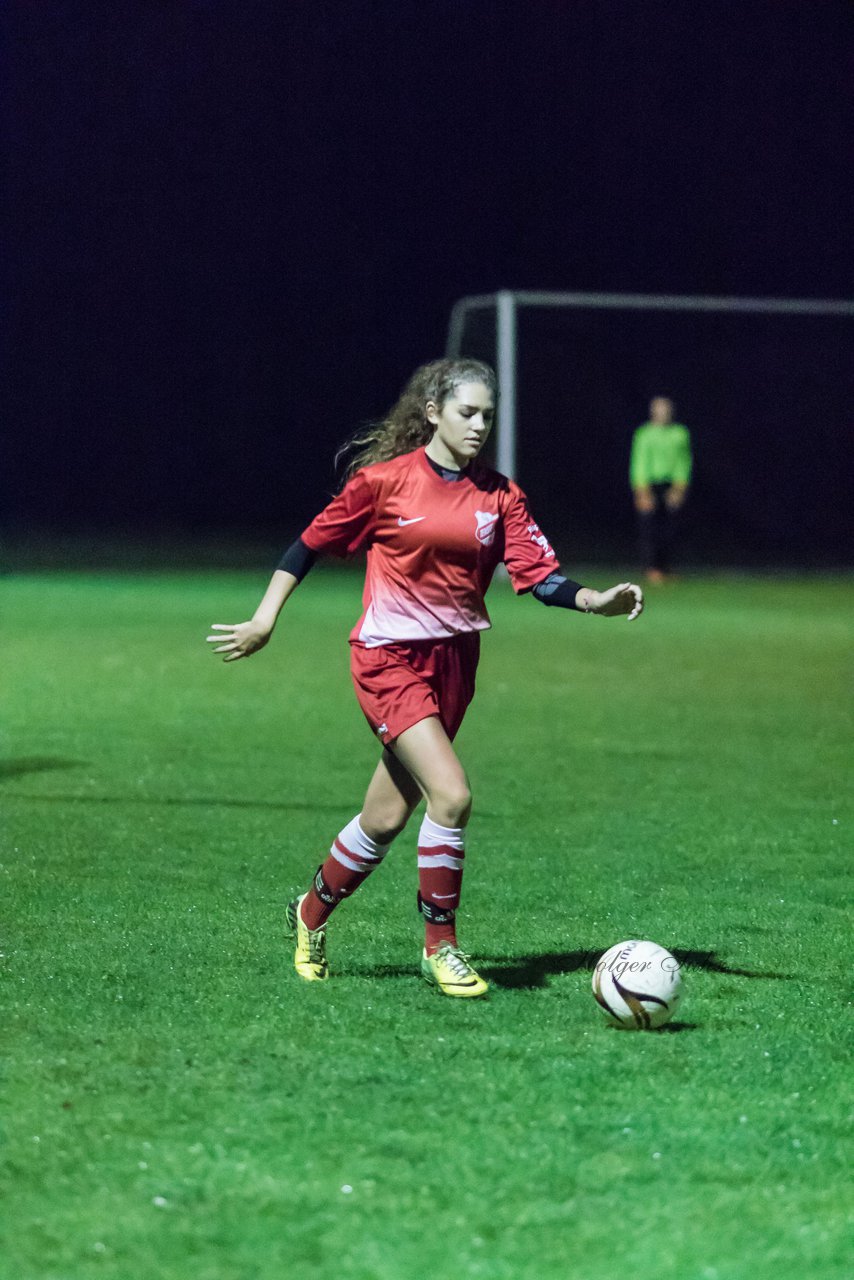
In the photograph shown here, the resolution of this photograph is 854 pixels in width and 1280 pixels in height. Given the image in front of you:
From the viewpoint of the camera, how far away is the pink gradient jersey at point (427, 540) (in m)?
5.64

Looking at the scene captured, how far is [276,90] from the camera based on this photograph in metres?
30.7

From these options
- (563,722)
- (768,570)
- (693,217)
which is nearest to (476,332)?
(768,570)

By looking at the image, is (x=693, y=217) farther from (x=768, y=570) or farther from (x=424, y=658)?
(x=424, y=658)

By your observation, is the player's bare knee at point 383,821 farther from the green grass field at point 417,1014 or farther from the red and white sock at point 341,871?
the green grass field at point 417,1014

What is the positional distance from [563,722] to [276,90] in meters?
21.3

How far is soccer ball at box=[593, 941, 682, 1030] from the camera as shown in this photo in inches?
202

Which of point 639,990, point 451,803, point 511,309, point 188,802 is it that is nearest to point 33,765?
point 188,802

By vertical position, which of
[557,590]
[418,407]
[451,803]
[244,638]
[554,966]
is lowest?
[554,966]

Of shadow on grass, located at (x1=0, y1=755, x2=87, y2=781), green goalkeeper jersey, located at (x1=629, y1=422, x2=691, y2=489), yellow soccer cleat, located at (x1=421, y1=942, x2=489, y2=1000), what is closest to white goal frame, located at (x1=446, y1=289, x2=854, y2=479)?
green goalkeeper jersey, located at (x1=629, y1=422, x2=691, y2=489)

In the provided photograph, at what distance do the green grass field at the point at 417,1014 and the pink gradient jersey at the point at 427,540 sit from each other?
1.07 metres

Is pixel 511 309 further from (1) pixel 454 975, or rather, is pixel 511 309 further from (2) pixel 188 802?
(1) pixel 454 975

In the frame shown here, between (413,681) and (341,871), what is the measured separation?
63 cm

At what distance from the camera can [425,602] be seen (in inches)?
223

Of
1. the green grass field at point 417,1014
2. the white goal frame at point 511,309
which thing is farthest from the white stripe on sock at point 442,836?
the white goal frame at point 511,309
